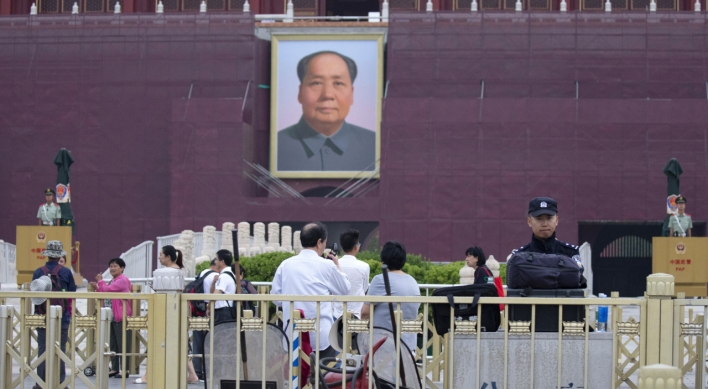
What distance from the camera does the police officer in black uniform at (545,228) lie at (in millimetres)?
5895

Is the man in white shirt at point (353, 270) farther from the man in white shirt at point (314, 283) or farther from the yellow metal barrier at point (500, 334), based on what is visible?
the yellow metal barrier at point (500, 334)

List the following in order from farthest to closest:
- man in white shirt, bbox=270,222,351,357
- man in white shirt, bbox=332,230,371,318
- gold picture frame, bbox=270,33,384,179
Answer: gold picture frame, bbox=270,33,384,179, man in white shirt, bbox=332,230,371,318, man in white shirt, bbox=270,222,351,357

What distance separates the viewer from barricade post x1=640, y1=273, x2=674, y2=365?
5.22 m

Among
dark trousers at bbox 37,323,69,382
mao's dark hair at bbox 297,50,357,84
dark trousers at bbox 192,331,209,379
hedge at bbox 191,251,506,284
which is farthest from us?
mao's dark hair at bbox 297,50,357,84

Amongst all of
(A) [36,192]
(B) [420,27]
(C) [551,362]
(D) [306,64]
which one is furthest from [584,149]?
(C) [551,362]

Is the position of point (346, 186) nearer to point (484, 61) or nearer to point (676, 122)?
point (484, 61)

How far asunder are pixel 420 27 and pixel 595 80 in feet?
16.9

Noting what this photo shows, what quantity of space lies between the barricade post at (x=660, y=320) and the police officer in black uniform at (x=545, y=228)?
670mm

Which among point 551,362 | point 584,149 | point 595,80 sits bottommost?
point 551,362

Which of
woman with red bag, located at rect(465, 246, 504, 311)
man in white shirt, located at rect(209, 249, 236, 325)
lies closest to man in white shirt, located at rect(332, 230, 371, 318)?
man in white shirt, located at rect(209, 249, 236, 325)

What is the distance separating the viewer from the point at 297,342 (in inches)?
219

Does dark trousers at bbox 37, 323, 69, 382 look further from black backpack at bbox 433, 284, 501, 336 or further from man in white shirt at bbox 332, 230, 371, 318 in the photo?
black backpack at bbox 433, 284, 501, 336

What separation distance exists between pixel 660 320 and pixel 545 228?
93 cm

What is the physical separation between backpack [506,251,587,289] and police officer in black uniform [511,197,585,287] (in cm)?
39
